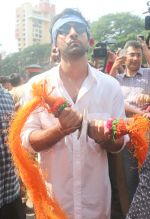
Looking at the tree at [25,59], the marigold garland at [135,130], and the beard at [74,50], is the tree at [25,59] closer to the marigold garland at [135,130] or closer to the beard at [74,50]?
the beard at [74,50]

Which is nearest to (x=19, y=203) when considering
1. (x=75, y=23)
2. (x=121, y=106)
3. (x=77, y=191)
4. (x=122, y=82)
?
(x=77, y=191)

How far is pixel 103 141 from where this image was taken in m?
2.10

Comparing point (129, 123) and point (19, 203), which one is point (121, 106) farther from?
point (19, 203)

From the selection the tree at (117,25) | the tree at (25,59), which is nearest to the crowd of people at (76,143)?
the tree at (117,25)

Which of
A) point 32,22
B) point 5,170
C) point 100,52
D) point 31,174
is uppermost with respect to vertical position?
point 100,52

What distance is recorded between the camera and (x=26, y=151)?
7.38 ft

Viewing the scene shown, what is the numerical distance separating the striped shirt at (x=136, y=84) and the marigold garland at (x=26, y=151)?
215cm

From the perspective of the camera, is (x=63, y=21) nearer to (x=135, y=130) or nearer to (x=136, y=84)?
(x=135, y=130)

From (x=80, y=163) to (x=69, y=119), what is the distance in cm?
46

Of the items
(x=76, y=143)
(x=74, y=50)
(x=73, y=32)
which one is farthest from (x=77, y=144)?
(x=73, y=32)

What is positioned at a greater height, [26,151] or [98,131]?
[98,131]

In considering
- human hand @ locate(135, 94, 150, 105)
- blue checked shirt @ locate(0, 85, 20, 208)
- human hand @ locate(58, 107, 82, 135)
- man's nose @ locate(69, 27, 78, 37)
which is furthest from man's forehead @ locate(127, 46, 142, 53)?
human hand @ locate(58, 107, 82, 135)

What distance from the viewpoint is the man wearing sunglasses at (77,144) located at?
7.49ft

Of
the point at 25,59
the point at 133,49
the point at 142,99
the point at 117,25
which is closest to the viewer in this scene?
the point at 142,99
